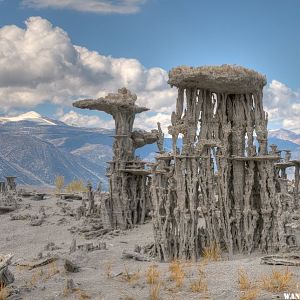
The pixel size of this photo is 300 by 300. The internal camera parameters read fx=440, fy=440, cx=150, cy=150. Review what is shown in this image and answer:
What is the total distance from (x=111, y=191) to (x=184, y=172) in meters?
11.0

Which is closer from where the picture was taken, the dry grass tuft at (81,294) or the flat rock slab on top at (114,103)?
the dry grass tuft at (81,294)

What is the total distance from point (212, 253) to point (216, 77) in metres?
6.10

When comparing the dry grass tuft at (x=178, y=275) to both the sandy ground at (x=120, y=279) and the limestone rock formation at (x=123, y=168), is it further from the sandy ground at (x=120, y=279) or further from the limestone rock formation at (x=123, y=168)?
the limestone rock formation at (x=123, y=168)

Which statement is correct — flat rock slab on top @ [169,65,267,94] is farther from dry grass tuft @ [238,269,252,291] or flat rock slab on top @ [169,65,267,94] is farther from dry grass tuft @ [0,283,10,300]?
dry grass tuft @ [0,283,10,300]

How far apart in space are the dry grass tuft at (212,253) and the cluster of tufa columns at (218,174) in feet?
0.55

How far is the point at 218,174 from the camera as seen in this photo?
1631cm

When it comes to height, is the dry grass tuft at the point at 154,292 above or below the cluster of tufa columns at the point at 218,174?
below

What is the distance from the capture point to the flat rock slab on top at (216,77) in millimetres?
15320

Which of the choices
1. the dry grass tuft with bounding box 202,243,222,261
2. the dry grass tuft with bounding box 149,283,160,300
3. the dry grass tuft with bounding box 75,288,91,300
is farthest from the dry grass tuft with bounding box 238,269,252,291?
Answer: the dry grass tuft with bounding box 202,243,222,261

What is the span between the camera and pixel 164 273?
11023mm

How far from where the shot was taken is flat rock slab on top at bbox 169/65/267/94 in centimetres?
1532

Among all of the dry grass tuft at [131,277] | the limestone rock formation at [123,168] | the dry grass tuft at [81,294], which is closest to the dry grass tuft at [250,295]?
the dry grass tuft at [131,277]

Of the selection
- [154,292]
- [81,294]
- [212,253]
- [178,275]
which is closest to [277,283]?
[178,275]

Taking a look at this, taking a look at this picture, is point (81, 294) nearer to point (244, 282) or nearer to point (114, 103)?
point (244, 282)
